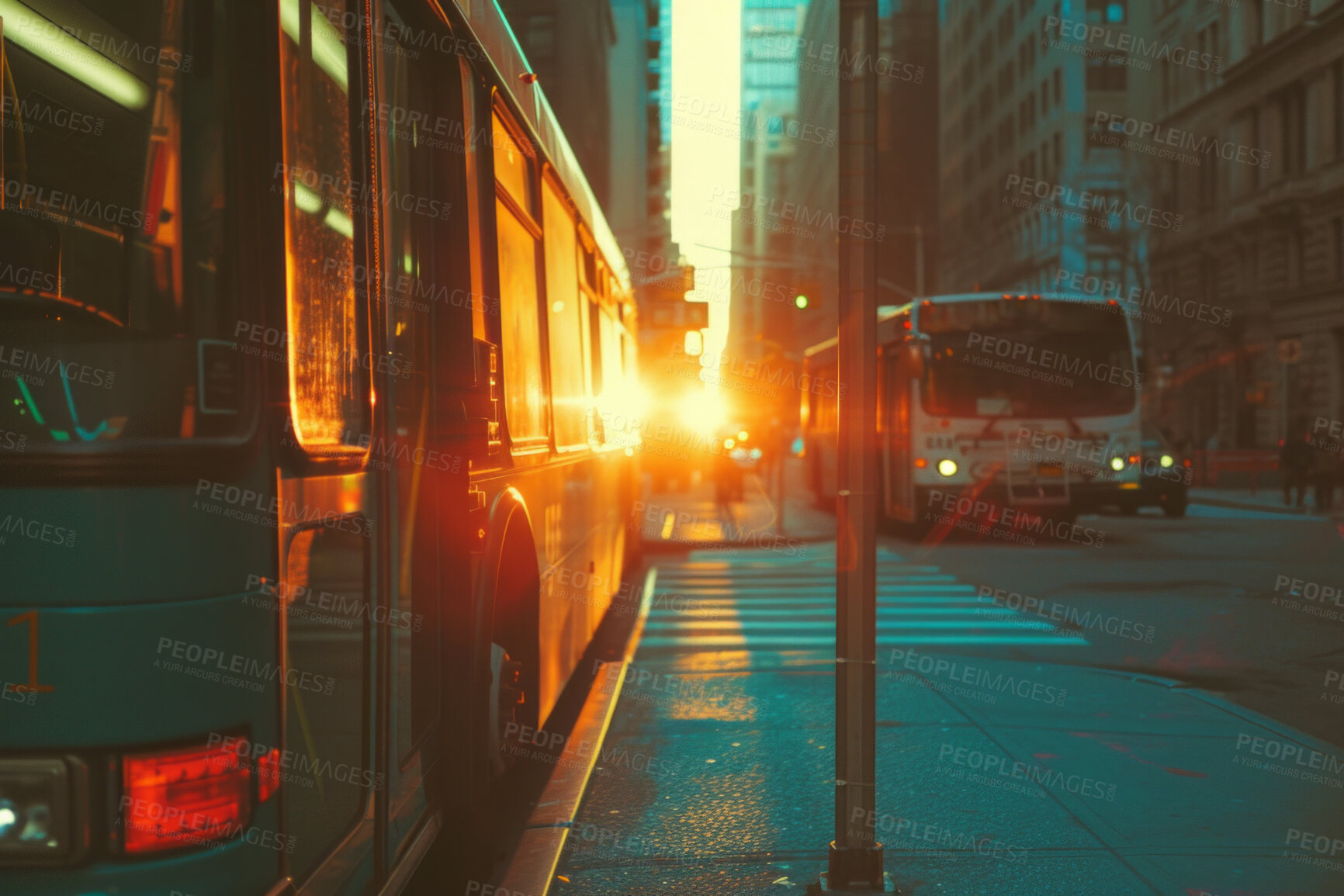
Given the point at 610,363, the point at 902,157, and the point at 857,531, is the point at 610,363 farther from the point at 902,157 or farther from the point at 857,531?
the point at 902,157

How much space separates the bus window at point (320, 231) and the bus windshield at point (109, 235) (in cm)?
21

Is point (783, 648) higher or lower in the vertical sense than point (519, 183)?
lower

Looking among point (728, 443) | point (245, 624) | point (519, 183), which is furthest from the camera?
point (728, 443)

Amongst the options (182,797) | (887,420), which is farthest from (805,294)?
(182,797)

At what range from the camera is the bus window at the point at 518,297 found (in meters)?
5.05

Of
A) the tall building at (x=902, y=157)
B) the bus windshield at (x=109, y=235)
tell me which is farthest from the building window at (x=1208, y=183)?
the bus windshield at (x=109, y=235)

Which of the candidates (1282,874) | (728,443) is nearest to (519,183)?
(1282,874)

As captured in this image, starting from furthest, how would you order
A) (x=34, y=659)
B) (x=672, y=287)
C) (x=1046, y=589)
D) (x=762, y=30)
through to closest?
(x=762, y=30) < (x=672, y=287) < (x=1046, y=589) < (x=34, y=659)

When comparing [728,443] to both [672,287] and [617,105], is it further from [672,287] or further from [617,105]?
[617,105]

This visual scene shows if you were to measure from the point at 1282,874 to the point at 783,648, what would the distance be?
17.9ft

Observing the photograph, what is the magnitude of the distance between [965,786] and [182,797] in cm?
423

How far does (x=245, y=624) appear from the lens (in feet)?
8.66

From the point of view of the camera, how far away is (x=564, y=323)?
698 cm

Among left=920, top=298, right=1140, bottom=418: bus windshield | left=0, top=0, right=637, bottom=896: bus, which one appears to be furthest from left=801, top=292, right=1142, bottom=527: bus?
left=0, top=0, right=637, bottom=896: bus
